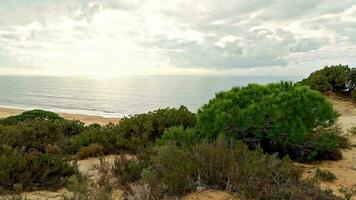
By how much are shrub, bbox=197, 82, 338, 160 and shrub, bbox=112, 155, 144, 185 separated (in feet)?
5.66

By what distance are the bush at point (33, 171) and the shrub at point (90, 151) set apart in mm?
1776

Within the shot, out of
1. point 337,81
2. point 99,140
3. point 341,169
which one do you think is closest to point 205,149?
point 341,169

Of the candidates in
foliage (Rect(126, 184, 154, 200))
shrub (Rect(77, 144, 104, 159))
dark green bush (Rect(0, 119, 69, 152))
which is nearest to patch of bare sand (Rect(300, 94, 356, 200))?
foliage (Rect(126, 184, 154, 200))

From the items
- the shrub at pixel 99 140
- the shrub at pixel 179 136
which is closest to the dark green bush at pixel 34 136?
the shrub at pixel 99 140

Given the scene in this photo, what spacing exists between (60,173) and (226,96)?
3527 mm

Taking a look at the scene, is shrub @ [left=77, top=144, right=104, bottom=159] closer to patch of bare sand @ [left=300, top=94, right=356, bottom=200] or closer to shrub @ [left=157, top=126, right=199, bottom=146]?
shrub @ [left=157, top=126, right=199, bottom=146]

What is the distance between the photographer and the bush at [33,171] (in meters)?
6.07

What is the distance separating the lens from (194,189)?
16.4 feet

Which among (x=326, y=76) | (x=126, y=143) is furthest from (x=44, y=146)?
(x=326, y=76)

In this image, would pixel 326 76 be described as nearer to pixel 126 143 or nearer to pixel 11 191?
pixel 126 143

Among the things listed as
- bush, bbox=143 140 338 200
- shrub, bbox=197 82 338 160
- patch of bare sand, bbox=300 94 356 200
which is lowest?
patch of bare sand, bbox=300 94 356 200

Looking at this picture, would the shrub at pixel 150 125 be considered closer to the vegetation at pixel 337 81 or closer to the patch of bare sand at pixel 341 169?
the patch of bare sand at pixel 341 169

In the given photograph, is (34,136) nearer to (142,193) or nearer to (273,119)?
(273,119)

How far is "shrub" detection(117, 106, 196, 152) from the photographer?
901 centimetres
